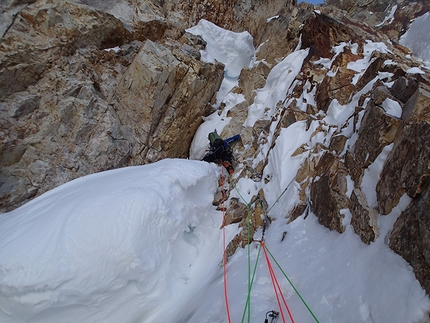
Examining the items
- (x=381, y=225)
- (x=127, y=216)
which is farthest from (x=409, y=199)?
(x=127, y=216)

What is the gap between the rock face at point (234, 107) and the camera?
11.8 feet

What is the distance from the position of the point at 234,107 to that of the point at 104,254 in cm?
827

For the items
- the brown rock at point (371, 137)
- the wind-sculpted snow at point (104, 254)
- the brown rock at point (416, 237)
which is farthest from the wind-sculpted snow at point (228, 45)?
the brown rock at point (416, 237)

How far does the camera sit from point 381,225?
320cm

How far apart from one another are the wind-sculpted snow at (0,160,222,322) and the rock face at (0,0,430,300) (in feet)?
4.09

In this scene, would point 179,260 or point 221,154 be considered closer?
point 179,260

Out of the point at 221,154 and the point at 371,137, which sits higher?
the point at 371,137

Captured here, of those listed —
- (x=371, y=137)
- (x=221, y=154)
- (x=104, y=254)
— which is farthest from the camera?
(x=221, y=154)

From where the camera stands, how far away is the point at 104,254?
4625mm

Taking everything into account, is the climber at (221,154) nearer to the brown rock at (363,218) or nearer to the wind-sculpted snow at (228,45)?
the brown rock at (363,218)

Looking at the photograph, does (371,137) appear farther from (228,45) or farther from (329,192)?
(228,45)

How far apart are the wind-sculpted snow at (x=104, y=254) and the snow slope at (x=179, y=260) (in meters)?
0.02

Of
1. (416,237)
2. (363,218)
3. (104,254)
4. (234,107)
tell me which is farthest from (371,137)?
(234,107)

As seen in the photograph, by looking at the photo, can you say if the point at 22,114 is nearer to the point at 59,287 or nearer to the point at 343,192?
the point at 59,287
